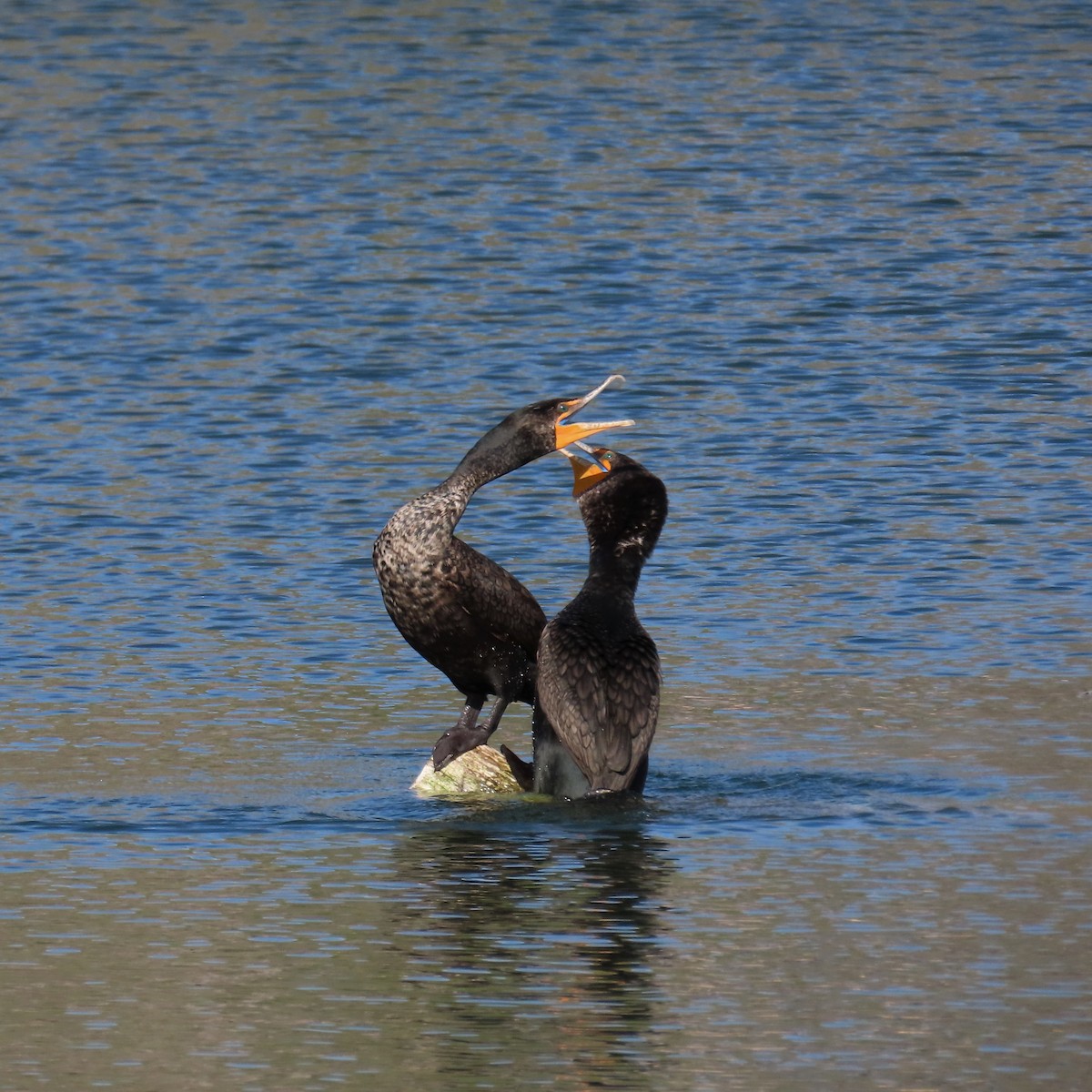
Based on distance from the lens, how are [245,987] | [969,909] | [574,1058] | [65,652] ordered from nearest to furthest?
[574,1058] → [245,987] → [969,909] → [65,652]

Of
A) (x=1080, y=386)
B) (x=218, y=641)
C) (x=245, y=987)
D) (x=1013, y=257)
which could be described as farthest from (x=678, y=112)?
(x=245, y=987)

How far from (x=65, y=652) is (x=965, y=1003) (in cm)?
577

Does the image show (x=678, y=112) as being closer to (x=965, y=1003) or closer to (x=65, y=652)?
(x=65, y=652)

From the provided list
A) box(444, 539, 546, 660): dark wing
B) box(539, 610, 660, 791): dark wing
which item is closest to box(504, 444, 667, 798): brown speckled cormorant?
box(539, 610, 660, 791): dark wing

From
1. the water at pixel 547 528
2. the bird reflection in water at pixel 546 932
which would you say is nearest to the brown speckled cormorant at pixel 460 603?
the water at pixel 547 528

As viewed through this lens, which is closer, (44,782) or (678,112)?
(44,782)

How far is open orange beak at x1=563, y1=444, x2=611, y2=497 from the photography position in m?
10.0

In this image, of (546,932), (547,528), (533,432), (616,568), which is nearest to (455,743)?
(616,568)

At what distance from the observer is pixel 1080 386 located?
1686cm

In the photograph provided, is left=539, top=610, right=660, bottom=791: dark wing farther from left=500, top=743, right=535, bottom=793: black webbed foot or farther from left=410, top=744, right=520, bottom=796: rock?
left=410, top=744, right=520, bottom=796: rock

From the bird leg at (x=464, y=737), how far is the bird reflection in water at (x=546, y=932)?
332 millimetres

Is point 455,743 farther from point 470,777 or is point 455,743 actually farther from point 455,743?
point 470,777

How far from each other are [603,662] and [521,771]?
51cm

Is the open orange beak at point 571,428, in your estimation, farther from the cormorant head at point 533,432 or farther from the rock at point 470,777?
the rock at point 470,777
